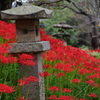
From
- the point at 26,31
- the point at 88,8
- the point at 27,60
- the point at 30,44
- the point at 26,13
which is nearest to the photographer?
the point at 27,60

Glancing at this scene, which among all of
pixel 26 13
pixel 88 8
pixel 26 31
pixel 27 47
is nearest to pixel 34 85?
pixel 27 47

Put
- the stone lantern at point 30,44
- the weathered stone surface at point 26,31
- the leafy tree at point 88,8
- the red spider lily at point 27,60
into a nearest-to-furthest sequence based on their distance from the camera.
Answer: the red spider lily at point 27,60
the stone lantern at point 30,44
the weathered stone surface at point 26,31
the leafy tree at point 88,8

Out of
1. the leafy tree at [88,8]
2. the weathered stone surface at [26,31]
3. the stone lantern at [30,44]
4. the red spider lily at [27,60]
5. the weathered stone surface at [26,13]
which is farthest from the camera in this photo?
the leafy tree at [88,8]

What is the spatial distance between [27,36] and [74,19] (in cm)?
1766

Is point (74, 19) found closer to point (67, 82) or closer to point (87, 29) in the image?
point (87, 29)

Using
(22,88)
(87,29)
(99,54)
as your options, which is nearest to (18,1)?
(99,54)

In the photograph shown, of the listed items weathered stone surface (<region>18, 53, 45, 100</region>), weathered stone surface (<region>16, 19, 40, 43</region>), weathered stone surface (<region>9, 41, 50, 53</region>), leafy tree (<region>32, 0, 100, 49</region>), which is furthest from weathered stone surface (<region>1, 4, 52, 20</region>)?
leafy tree (<region>32, 0, 100, 49</region>)

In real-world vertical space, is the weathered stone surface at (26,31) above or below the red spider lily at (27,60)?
above

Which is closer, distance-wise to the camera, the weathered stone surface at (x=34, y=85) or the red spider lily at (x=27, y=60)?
the red spider lily at (x=27, y=60)

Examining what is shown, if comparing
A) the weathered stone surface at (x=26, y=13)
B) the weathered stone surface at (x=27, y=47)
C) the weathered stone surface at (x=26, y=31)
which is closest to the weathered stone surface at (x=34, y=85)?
the weathered stone surface at (x=27, y=47)

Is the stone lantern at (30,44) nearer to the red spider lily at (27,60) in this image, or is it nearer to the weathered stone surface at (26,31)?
the weathered stone surface at (26,31)

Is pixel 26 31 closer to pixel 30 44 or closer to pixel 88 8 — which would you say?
pixel 30 44

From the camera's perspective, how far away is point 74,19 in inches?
824

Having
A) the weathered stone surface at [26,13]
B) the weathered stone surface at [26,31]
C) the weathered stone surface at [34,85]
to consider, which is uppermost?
the weathered stone surface at [26,13]
